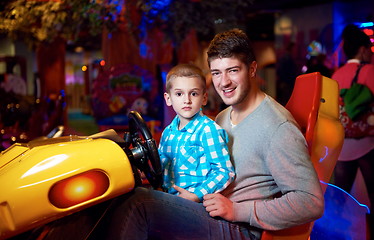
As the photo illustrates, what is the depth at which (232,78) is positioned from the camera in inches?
64.4

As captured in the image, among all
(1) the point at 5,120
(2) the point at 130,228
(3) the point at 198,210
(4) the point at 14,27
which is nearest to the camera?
(2) the point at 130,228

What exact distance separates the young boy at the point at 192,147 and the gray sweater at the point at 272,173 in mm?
→ 67

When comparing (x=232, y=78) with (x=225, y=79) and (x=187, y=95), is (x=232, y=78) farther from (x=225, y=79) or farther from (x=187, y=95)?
(x=187, y=95)

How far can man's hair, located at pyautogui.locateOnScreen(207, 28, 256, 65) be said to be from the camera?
1.60 metres

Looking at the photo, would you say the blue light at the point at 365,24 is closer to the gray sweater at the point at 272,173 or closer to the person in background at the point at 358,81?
the person in background at the point at 358,81

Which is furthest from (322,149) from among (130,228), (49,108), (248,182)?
(49,108)

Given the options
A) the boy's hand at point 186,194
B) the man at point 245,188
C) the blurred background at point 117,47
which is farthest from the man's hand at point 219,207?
the blurred background at point 117,47

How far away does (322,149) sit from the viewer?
160 cm

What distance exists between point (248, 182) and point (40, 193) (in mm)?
761

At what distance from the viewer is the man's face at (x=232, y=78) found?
64.0 inches

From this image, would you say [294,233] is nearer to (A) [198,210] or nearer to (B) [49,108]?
(A) [198,210]

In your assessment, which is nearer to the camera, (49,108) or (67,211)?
(67,211)

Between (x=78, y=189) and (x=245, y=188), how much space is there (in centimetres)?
64

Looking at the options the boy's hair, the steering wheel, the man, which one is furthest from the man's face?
the steering wheel
